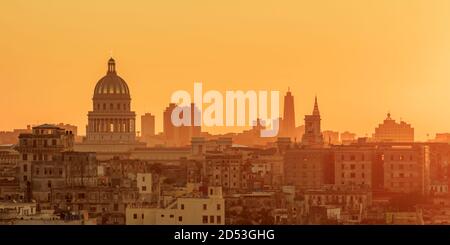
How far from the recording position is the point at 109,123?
52.8m

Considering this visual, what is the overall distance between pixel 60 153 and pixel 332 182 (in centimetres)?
888

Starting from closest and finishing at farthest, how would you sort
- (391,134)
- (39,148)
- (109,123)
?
(39,148) → (391,134) → (109,123)

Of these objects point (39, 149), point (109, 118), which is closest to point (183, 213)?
point (39, 149)

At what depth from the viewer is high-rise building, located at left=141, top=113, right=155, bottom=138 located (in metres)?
35.3

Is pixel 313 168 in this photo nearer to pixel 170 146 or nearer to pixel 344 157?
pixel 344 157

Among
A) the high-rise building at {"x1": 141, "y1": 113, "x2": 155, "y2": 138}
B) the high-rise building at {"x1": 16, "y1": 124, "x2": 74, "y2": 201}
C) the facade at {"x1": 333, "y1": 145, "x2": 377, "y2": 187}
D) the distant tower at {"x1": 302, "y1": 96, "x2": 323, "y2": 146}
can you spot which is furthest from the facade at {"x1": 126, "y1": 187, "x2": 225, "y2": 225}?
the facade at {"x1": 333, "y1": 145, "x2": 377, "y2": 187}

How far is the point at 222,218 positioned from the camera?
78.0 ft

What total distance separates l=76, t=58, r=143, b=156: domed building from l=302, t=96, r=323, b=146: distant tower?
4729 mm

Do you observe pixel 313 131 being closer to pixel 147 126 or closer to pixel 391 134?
pixel 391 134

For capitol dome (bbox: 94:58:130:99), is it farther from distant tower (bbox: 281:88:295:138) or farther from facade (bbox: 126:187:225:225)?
facade (bbox: 126:187:225:225)

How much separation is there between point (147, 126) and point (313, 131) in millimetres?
4062
